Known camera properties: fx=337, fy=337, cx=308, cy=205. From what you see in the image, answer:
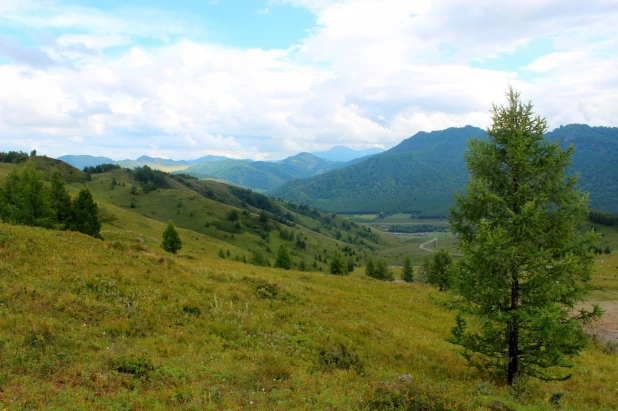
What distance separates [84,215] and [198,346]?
43775mm

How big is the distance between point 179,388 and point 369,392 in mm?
5524

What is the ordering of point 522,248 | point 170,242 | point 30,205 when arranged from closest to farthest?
point 522,248, point 30,205, point 170,242

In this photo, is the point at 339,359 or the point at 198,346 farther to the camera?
the point at 339,359

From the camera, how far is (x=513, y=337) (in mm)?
12602

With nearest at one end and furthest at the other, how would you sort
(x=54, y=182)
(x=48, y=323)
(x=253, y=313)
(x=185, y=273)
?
1. (x=48, y=323)
2. (x=253, y=313)
3. (x=185, y=273)
4. (x=54, y=182)

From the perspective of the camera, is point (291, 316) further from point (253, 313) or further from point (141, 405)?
point (141, 405)

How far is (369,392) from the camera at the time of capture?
1026 centimetres

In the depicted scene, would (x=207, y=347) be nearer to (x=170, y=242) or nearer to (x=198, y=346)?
(x=198, y=346)

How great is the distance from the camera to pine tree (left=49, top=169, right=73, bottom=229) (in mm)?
46125

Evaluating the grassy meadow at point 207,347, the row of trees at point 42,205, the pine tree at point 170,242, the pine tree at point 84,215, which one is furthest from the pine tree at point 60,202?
the grassy meadow at point 207,347

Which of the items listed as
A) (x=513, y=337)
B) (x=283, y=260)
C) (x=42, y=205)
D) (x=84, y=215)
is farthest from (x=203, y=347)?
(x=283, y=260)

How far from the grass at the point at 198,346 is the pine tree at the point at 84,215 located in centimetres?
2577

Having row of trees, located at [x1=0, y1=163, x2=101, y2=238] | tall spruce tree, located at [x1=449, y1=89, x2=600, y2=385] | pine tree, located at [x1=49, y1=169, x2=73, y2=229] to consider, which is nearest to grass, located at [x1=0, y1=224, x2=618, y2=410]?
tall spruce tree, located at [x1=449, y1=89, x2=600, y2=385]

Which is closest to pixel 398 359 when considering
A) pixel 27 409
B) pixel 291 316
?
pixel 291 316
